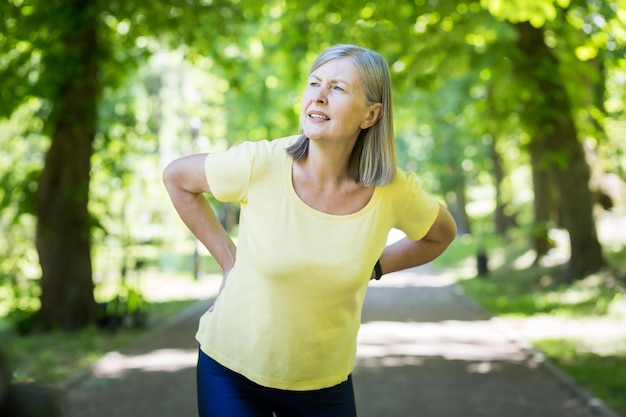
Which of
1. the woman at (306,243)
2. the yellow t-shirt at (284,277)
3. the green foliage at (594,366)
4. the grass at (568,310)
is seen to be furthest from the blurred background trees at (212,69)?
the yellow t-shirt at (284,277)

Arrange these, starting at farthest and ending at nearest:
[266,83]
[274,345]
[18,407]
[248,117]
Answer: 1. [248,117]
2. [266,83]
3. [274,345]
4. [18,407]

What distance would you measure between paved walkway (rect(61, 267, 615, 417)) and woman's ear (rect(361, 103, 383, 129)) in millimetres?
4195

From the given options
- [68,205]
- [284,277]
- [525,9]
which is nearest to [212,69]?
[68,205]

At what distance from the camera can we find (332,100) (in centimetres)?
333

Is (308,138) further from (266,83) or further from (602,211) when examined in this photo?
(602,211)

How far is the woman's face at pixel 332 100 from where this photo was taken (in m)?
Answer: 3.32

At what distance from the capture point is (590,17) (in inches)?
476

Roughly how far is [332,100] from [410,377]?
8168mm

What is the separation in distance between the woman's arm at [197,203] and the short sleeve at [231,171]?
6 cm

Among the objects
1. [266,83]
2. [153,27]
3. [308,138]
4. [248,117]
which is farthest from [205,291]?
[308,138]

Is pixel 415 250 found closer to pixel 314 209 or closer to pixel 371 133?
pixel 371 133

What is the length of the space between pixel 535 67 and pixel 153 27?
5.57 metres

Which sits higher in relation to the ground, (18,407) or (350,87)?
(350,87)

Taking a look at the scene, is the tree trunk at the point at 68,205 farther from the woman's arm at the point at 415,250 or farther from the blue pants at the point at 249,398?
the blue pants at the point at 249,398
